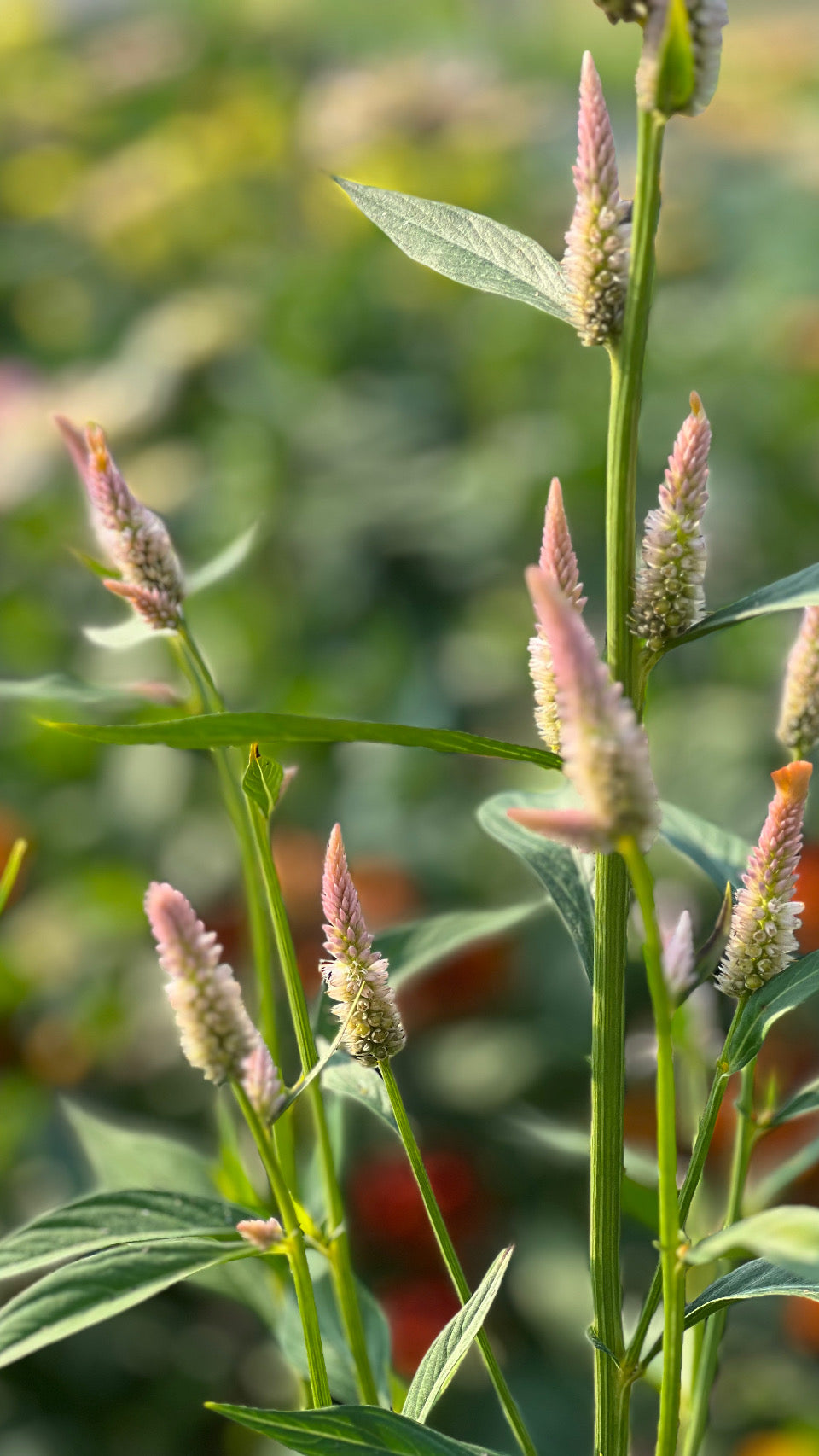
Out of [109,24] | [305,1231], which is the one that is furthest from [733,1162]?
[109,24]

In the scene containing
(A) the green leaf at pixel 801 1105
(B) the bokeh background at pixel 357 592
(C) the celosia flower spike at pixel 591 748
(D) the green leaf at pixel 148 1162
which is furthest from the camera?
(B) the bokeh background at pixel 357 592

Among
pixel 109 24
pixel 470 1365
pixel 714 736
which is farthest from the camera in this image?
pixel 109 24

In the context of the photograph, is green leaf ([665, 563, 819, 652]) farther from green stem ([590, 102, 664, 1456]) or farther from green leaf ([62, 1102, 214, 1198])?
green leaf ([62, 1102, 214, 1198])

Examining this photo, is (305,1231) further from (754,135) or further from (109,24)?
(109,24)

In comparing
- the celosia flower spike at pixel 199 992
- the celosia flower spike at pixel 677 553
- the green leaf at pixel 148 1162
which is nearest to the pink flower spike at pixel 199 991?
the celosia flower spike at pixel 199 992

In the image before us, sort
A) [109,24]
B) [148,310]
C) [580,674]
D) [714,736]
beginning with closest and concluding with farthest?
[580,674] < [714,736] < [148,310] < [109,24]

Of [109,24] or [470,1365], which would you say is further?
[109,24]

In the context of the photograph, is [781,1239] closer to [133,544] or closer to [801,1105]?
[801,1105]

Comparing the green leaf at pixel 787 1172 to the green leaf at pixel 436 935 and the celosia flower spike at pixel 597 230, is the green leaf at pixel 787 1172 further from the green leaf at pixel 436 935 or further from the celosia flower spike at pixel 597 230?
the celosia flower spike at pixel 597 230
